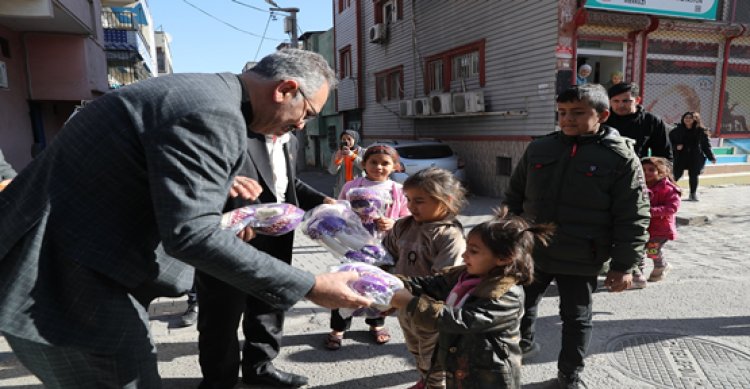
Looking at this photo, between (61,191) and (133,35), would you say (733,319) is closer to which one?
(61,191)

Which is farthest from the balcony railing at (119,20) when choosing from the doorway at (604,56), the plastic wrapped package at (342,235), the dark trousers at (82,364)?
the dark trousers at (82,364)

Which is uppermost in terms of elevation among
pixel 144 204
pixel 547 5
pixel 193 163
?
pixel 547 5

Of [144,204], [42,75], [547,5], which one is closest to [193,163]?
[144,204]

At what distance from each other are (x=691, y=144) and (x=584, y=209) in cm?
832

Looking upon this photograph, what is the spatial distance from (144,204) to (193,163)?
0.29 m

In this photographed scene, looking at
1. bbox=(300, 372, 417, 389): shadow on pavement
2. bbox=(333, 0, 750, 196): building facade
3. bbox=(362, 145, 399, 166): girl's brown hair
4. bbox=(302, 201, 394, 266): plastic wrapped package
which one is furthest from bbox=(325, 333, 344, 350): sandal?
bbox=(333, 0, 750, 196): building facade

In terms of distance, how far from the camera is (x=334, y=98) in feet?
75.1

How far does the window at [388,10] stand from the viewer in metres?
16.4

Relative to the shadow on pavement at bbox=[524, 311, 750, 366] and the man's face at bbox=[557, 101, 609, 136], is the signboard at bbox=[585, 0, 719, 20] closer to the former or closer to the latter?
the shadow on pavement at bbox=[524, 311, 750, 366]

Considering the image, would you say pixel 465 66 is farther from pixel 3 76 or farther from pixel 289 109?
pixel 289 109

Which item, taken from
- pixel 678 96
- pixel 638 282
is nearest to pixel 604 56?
pixel 678 96

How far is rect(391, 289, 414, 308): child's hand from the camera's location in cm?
194

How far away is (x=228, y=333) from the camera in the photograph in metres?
2.75

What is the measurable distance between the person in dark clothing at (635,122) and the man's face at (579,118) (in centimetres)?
233
